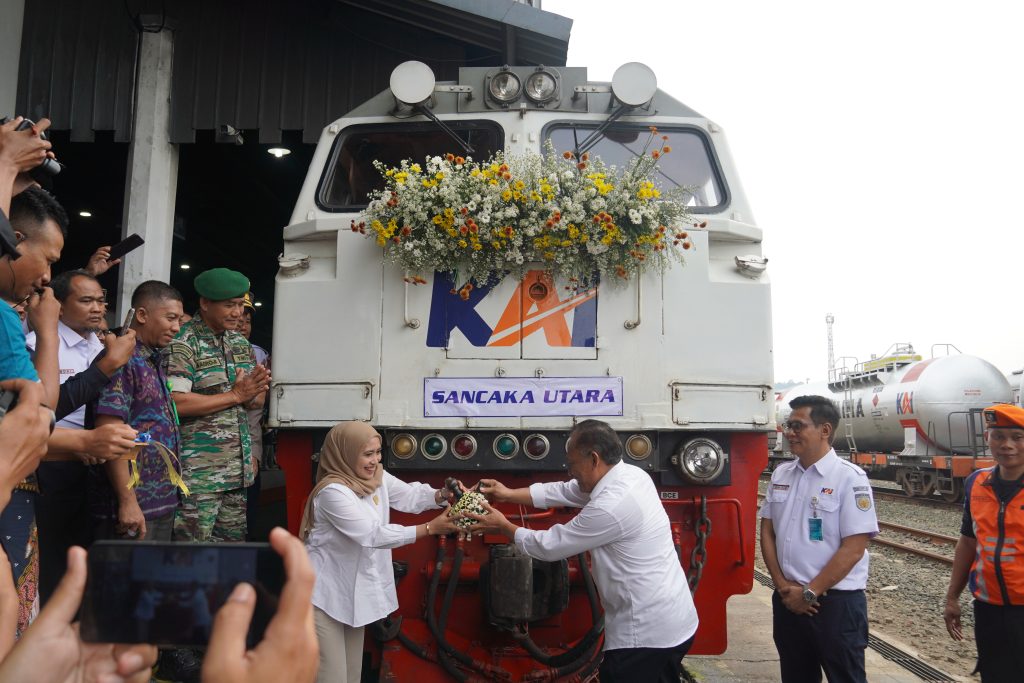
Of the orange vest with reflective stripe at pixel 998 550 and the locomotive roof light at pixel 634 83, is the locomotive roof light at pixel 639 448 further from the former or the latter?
the locomotive roof light at pixel 634 83

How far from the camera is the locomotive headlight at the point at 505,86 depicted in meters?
4.77

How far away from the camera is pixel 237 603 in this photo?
938mm

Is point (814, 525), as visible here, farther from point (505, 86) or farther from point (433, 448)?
point (505, 86)

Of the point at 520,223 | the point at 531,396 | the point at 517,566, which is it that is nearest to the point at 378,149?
the point at 520,223

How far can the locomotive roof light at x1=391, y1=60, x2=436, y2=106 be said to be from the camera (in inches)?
182

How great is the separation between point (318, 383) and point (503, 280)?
1.05 metres

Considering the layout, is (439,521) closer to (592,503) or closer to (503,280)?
(592,503)

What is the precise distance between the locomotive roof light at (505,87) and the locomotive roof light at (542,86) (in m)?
0.06

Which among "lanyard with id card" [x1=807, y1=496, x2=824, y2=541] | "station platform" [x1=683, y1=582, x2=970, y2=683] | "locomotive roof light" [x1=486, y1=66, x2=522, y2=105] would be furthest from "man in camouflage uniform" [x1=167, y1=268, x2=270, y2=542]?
"station platform" [x1=683, y1=582, x2=970, y2=683]

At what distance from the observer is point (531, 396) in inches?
154

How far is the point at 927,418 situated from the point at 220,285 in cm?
→ 1671

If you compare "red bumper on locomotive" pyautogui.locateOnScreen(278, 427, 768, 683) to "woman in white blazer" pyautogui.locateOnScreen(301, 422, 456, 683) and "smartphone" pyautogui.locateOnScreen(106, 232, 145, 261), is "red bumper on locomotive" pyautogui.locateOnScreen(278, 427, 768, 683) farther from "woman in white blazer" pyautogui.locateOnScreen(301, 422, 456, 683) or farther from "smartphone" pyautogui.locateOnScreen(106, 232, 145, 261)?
"smartphone" pyautogui.locateOnScreen(106, 232, 145, 261)

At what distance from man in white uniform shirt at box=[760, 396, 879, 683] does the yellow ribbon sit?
8.88 feet

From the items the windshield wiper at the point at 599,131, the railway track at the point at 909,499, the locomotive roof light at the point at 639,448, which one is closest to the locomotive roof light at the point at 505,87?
the windshield wiper at the point at 599,131
